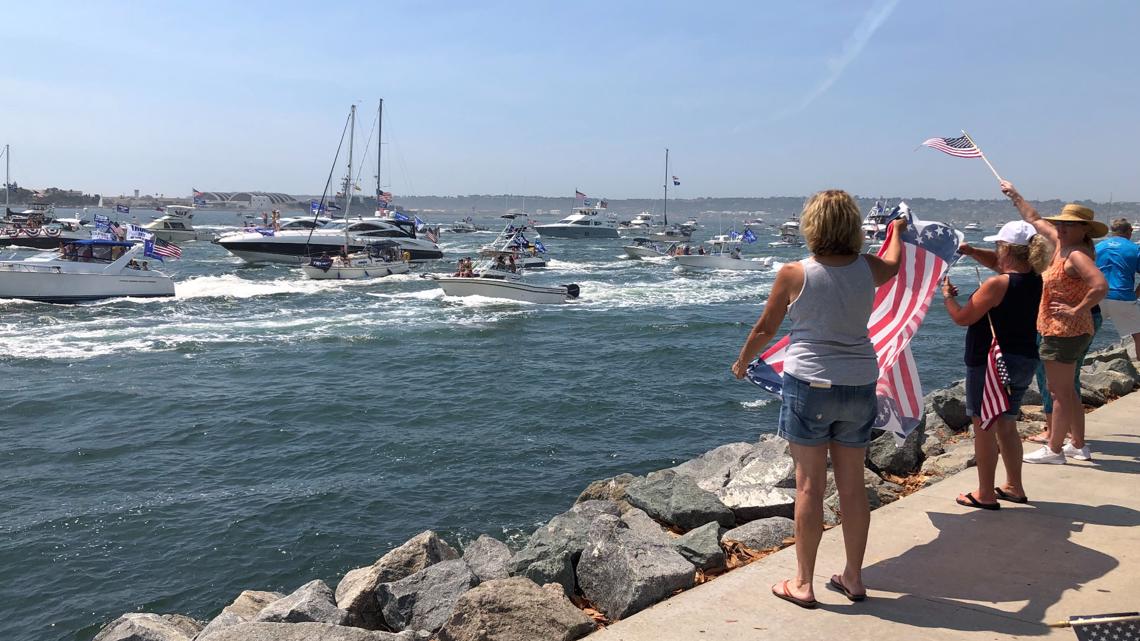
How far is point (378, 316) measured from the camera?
2952cm

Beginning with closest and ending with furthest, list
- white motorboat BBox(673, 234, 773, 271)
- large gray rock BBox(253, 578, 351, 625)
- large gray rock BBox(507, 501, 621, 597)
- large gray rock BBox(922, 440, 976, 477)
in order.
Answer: large gray rock BBox(507, 501, 621, 597)
large gray rock BBox(253, 578, 351, 625)
large gray rock BBox(922, 440, 976, 477)
white motorboat BBox(673, 234, 773, 271)

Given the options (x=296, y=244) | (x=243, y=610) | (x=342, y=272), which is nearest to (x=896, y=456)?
(x=243, y=610)

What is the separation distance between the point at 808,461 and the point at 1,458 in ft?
44.5

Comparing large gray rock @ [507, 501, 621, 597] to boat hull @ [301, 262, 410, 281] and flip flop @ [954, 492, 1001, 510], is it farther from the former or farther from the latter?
boat hull @ [301, 262, 410, 281]

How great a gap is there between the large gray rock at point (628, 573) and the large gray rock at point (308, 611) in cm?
189

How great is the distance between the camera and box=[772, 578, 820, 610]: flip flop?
13.2 ft

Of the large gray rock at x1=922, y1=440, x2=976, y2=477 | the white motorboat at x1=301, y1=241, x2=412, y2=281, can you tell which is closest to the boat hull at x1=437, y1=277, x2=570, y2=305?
the white motorboat at x1=301, y1=241, x2=412, y2=281

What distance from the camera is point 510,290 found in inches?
1293

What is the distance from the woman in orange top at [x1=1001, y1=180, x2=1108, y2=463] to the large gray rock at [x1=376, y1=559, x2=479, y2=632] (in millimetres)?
4429

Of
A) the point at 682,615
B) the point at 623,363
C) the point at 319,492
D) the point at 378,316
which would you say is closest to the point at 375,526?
the point at 319,492

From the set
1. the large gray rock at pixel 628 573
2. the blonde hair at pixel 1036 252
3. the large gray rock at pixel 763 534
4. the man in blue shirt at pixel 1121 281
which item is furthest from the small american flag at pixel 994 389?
the man in blue shirt at pixel 1121 281

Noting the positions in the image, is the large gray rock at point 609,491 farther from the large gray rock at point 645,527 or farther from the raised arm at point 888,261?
the raised arm at point 888,261

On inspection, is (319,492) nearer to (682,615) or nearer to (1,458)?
(1,458)

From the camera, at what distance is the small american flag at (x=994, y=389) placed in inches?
196
